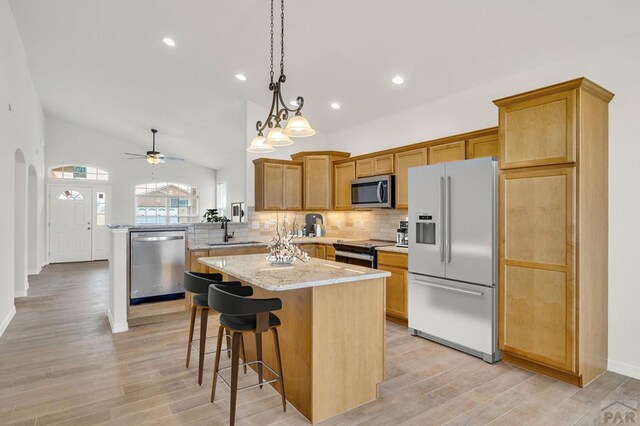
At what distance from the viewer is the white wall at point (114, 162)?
9234mm

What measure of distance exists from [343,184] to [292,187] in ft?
2.77

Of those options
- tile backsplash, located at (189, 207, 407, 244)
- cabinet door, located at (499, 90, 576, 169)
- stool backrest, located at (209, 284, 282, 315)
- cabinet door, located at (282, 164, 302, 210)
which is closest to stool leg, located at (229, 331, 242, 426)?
stool backrest, located at (209, 284, 282, 315)

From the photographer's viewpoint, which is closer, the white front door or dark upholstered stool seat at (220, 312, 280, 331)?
dark upholstered stool seat at (220, 312, 280, 331)

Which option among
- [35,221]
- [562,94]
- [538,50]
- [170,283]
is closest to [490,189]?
[562,94]

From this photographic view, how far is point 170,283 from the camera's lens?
446 centimetres

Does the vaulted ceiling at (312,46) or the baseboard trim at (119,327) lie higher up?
the vaulted ceiling at (312,46)

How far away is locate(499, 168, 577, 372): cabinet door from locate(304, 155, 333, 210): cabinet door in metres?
3.14

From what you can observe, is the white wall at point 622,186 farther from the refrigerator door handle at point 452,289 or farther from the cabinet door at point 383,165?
the cabinet door at point 383,165

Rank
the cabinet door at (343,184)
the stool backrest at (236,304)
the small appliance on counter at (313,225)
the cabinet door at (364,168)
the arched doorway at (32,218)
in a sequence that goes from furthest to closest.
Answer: the arched doorway at (32,218), the small appliance on counter at (313,225), the cabinet door at (343,184), the cabinet door at (364,168), the stool backrest at (236,304)

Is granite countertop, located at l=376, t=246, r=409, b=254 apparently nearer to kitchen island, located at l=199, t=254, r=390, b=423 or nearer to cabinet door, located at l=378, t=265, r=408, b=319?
cabinet door, located at l=378, t=265, r=408, b=319

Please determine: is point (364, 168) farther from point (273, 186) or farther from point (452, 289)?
point (452, 289)

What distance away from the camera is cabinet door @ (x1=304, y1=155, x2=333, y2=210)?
5.89m

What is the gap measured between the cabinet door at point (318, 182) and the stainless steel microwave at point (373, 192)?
1.98ft

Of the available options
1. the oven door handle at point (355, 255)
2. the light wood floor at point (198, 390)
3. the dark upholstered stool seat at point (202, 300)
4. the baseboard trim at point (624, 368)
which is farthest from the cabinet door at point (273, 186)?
the baseboard trim at point (624, 368)
